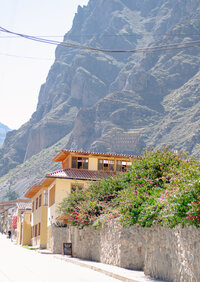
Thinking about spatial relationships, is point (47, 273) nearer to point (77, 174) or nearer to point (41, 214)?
point (77, 174)

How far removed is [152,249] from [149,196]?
314cm

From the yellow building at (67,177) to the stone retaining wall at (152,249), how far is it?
13.8m

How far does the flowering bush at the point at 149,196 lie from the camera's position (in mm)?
14820

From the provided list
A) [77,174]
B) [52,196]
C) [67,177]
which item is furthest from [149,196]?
[52,196]

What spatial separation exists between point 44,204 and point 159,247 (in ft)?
118

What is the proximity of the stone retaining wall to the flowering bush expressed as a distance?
1.66 ft

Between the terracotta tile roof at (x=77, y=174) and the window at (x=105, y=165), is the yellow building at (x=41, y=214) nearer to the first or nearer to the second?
the terracotta tile roof at (x=77, y=174)

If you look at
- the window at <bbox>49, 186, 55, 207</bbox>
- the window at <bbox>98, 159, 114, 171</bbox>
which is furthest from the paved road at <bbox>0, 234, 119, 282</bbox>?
the window at <bbox>98, 159, 114, 171</bbox>

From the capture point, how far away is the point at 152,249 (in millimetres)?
18438

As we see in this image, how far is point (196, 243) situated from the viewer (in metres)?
14.4

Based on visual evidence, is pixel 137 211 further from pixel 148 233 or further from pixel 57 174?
pixel 57 174

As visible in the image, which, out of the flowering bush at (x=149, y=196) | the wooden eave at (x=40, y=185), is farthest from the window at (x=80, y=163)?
the flowering bush at (x=149, y=196)

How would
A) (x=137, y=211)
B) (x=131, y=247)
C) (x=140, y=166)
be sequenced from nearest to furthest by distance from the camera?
(x=137, y=211)
(x=131, y=247)
(x=140, y=166)

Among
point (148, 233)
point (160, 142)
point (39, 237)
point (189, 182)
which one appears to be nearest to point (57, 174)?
point (39, 237)
